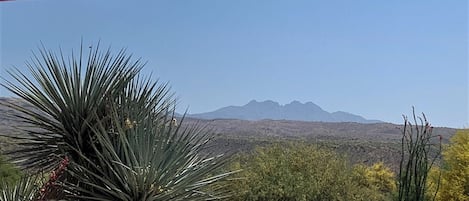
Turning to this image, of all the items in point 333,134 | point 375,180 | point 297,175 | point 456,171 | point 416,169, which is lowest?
point 375,180

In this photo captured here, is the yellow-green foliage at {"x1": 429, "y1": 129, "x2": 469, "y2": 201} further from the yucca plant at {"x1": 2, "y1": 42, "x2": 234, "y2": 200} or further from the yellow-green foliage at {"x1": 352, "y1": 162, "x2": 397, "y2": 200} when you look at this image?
the yucca plant at {"x1": 2, "y1": 42, "x2": 234, "y2": 200}

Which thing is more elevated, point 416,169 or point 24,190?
point 416,169

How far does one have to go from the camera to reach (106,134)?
2.60m

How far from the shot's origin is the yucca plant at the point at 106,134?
2.57 m

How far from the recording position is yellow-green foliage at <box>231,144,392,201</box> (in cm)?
1134

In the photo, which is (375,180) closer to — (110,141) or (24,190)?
(24,190)

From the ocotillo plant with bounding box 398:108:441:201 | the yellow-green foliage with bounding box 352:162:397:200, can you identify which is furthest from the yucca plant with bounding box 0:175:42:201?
the yellow-green foliage with bounding box 352:162:397:200

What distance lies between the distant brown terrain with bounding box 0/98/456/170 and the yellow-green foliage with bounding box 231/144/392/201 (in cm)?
56

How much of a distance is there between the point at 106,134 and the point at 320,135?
1131 inches

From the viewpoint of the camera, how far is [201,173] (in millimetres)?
2707

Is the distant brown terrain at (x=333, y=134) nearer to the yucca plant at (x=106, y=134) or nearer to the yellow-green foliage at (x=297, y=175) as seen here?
the yellow-green foliage at (x=297, y=175)

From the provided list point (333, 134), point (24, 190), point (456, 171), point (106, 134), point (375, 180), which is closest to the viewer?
point (106, 134)

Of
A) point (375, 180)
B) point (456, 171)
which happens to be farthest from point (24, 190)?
point (375, 180)

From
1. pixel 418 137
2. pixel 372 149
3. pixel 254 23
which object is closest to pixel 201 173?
pixel 418 137
